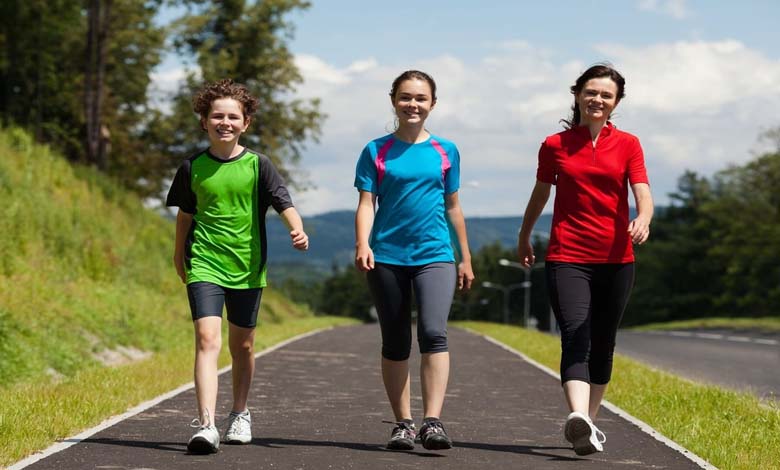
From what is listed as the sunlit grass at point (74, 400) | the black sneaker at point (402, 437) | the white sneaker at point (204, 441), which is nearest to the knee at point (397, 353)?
the black sneaker at point (402, 437)

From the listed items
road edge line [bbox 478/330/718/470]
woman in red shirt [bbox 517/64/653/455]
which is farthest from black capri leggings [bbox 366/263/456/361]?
road edge line [bbox 478/330/718/470]

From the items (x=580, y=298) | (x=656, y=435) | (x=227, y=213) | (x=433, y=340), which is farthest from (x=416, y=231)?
(x=656, y=435)

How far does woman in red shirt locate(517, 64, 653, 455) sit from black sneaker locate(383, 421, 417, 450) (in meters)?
0.94

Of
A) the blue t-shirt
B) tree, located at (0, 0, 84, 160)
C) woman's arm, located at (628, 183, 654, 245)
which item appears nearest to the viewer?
woman's arm, located at (628, 183, 654, 245)

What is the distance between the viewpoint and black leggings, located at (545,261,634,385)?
23.0 feet

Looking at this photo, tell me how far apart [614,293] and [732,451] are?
47.8 inches

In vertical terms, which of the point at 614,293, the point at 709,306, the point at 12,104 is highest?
the point at 12,104

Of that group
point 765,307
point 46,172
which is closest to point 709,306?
point 765,307

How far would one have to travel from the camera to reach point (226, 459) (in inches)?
267

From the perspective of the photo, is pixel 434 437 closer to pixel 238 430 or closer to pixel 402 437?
pixel 402 437

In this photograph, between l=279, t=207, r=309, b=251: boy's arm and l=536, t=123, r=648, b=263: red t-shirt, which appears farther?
l=279, t=207, r=309, b=251: boy's arm

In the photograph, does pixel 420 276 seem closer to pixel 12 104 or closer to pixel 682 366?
pixel 682 366

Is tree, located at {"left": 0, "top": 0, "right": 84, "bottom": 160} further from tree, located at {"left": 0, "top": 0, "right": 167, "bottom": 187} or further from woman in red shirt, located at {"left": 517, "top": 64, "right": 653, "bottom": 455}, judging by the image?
woman in red shirt, located at {"left": 517, "top": 64, "right": 653, "bottom": 455}

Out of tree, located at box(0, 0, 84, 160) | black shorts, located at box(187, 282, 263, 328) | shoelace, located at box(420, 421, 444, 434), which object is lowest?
shoelace, located at box(420, 421, 444, 434)
